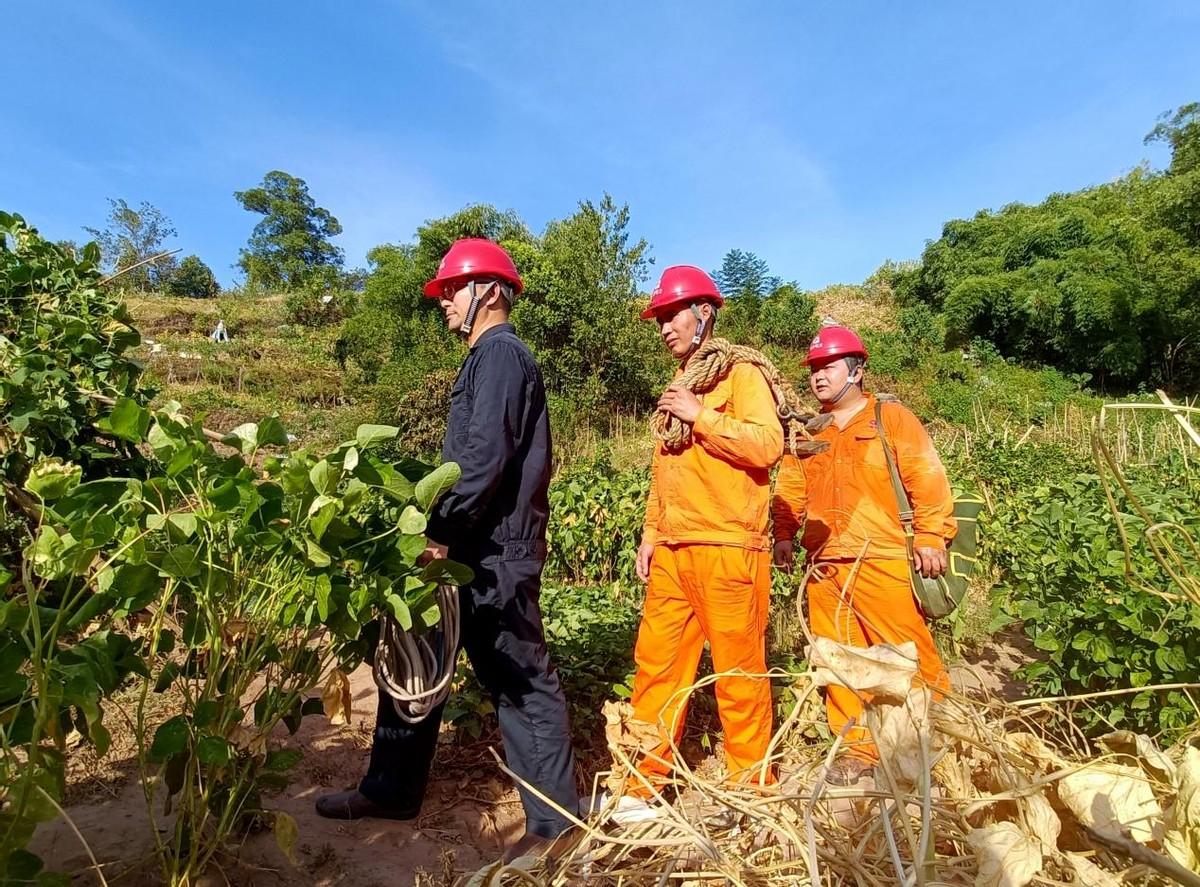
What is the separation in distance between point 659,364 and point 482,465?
1532cm

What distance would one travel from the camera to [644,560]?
3.13m

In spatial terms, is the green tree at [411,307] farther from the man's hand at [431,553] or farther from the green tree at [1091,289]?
the green tree at [1091,289]

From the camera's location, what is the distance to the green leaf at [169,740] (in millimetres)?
1432

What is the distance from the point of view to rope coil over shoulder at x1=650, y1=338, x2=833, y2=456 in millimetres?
2729

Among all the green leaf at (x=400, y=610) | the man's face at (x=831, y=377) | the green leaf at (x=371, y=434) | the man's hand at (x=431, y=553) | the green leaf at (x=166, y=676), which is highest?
the man's face at (x=831, y=377)

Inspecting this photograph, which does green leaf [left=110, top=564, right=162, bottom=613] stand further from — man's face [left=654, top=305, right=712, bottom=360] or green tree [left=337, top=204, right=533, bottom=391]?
green tree [left=337, top=204, right=533, bottom=391]

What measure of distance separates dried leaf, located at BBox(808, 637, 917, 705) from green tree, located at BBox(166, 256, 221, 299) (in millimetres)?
48690

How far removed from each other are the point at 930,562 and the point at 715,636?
1.05 m

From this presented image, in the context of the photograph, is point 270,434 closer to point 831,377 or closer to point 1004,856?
point 1004,856

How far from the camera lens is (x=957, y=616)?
4637 millimetres

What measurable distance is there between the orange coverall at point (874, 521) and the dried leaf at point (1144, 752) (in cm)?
186

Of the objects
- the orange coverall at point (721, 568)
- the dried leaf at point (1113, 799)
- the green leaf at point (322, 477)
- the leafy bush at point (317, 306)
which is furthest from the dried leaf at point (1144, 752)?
the leafy bush at point (317, 306)

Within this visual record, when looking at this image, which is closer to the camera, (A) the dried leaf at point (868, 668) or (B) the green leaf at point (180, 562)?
(A) the dried leaf at point (868, 668)

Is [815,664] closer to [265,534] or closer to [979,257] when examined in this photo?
[265,534]
